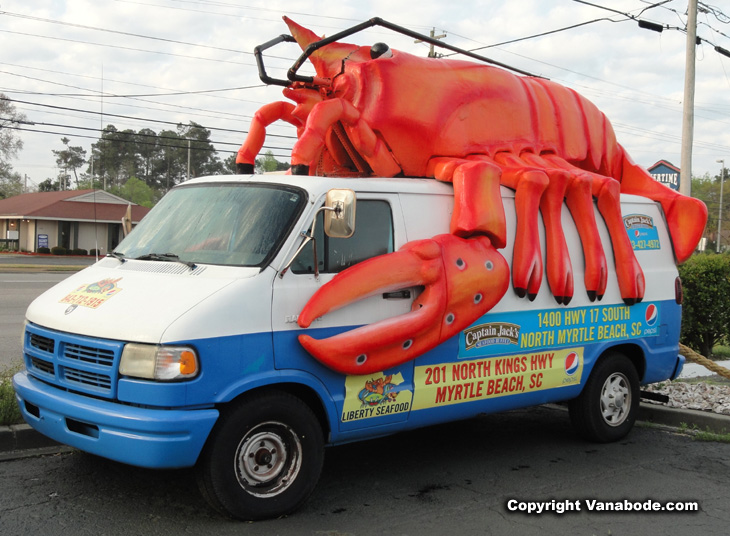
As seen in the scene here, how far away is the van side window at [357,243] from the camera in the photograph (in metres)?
4.95

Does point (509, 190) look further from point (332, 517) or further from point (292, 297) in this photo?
point (332, 517)

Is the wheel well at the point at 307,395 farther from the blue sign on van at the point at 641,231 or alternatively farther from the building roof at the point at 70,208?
the building roof at the point at 70,208

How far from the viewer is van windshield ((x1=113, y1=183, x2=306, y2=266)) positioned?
4.93m

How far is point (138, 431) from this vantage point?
427cm

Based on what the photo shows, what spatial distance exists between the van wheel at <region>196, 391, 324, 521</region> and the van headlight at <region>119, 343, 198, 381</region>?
384 mm

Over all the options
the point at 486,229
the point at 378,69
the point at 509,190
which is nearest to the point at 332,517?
the point at 486,229

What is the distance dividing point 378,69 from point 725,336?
27.2ft

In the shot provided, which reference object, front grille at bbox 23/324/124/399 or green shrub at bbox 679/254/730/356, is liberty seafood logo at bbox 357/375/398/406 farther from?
green shrub at bbox 679/254/730/356

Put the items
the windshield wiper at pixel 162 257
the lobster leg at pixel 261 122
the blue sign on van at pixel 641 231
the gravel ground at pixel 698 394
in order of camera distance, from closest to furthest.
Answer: the windshield wiper at pixel 162 257 → the lobster leg at pixel 261 122 → the blue sign on van at pixel 641 231 → the gravel ground at pixel 698 394

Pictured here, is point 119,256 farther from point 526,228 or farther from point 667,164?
point 667,164

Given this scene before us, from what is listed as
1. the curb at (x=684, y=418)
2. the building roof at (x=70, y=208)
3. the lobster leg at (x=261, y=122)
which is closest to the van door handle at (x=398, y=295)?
the lobster leg at (x=261, y=122)

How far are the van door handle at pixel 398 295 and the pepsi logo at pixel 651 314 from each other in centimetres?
291

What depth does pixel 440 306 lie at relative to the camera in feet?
17.3

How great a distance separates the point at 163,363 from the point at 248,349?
50 cm
